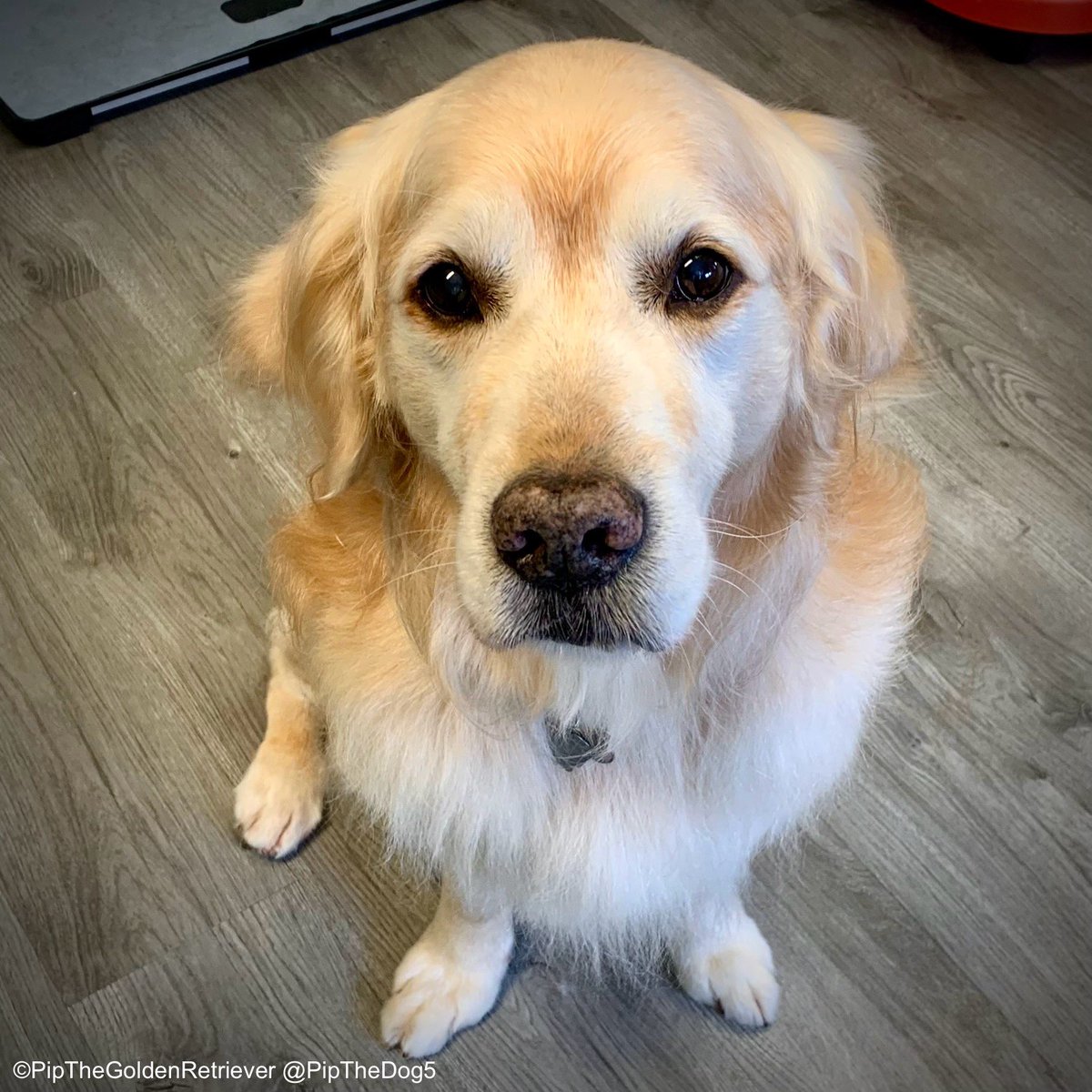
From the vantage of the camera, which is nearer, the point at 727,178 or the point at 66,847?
the point at 727,178

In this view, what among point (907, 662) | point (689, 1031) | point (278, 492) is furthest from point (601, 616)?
point (278, 492)

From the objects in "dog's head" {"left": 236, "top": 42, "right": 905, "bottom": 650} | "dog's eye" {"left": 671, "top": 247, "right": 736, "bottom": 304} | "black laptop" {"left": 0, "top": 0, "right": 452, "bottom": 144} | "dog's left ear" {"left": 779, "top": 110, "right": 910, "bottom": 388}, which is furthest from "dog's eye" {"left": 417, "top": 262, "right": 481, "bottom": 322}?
"black laptop" {"left": 0, "top": 0, "right": 452, "bottom": 144}

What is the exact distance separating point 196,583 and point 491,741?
30.3 inches

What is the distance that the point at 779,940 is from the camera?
A: 4.52ft

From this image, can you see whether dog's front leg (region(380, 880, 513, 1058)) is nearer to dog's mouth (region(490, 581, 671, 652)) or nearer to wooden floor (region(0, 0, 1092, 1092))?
wooden floor (region(0, 0, 1092, 1092))

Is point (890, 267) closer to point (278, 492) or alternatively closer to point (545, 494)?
point (545, 494)

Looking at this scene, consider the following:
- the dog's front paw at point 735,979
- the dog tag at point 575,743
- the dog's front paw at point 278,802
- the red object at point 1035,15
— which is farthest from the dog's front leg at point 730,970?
the red object at point 1035,15

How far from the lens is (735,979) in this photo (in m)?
1.30

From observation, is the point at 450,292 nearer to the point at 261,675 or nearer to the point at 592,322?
the point at 592,322

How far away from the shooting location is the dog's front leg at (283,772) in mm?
1427

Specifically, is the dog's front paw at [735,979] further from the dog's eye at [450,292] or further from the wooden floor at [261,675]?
the dog's eye at [450,292]

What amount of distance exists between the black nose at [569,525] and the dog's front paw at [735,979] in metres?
0.70

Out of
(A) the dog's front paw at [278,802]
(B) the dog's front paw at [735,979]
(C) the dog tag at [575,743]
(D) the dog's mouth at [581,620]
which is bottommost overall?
(A) the dog's front paw at [278,802]

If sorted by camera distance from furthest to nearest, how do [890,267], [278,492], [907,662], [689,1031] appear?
[278,492], [907,662], [689,1031], [890,267]
